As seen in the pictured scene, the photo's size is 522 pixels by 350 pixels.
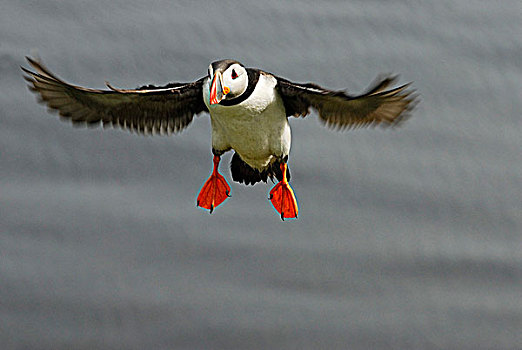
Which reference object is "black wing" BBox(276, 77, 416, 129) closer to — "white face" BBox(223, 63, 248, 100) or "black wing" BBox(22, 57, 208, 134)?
"white face" BBox(223, 63, 248, 100)

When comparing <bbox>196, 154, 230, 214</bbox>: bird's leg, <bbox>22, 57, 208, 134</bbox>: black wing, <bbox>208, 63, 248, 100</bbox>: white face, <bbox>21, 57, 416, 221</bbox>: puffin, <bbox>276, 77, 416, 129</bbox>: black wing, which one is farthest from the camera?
<bbox>196, 154, 230, 214</bbox>: bird's leg

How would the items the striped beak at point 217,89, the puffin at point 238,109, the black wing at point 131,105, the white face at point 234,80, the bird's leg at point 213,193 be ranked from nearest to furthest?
the striped beak at point 217,89 → the white face at point 234,80 → the puffin at point 238,109 → the black wing at point 131,105 → the bird's leg at point 213,193

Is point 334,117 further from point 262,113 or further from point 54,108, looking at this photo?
point 54,108

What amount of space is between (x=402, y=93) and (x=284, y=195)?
89 cm

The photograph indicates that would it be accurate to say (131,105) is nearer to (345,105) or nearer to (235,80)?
(235,80)

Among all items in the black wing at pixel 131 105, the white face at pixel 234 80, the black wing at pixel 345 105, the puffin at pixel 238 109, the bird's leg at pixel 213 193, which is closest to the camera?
the white face at pixel 234 80

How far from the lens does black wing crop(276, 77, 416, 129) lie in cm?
466

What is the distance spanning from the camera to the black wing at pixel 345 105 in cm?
466

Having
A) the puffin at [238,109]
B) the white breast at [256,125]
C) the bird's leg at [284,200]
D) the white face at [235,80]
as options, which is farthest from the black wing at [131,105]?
the bird's leg at [284,200]

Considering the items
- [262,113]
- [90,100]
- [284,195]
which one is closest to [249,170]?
[284,195]

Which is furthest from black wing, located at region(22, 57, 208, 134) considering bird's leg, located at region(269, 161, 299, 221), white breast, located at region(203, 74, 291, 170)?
bird's leg, located at region(269, 161, 299, 221)

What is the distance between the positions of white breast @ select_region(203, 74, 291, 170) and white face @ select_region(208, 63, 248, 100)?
10 centimetres

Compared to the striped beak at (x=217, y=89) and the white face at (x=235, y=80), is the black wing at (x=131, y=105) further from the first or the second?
the striped beak at (x=217, y=89)

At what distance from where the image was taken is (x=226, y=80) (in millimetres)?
4246
